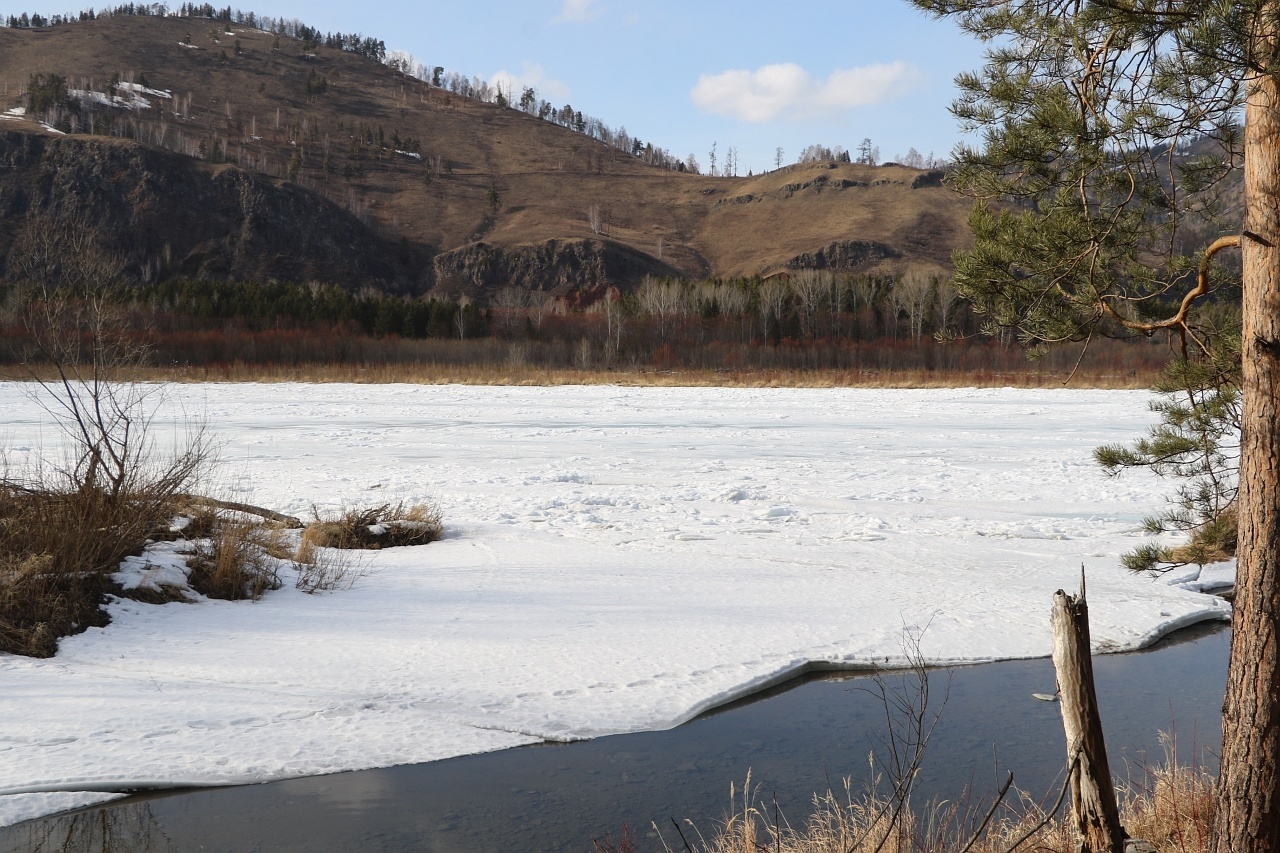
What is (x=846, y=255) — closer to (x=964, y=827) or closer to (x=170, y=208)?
(x=170, y=208)

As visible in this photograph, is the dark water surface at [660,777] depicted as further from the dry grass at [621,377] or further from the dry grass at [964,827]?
the dry grass at [621,377]

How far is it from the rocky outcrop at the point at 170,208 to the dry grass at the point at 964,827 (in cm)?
10590

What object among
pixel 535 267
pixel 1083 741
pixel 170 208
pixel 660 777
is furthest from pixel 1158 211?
pixel 535 267

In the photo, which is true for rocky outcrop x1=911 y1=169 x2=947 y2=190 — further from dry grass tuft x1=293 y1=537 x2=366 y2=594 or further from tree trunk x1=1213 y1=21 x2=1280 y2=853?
tree trunk x1=1213 y1=21 x2=1280 y2=853

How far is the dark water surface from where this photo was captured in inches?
194

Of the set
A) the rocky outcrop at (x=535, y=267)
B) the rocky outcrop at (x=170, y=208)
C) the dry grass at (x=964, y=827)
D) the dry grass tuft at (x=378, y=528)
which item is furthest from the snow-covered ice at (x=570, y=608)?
the rocky outcrop at (x=535, y=267)

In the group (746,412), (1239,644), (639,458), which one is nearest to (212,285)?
(746,412)

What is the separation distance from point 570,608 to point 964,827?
4.33 m

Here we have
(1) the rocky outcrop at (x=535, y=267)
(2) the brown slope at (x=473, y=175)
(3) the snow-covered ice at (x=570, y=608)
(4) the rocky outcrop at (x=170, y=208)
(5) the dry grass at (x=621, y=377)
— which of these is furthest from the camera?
(2) the brown slope at (x=473, y=175)

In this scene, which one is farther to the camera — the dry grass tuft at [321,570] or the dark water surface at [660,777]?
the dry grass tuft at [321,570]

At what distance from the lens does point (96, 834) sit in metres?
4.93

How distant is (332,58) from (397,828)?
20943 centimetres

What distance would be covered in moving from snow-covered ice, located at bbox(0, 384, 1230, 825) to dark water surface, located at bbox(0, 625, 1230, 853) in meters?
0.20

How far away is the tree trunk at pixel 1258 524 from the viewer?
3.72 m
